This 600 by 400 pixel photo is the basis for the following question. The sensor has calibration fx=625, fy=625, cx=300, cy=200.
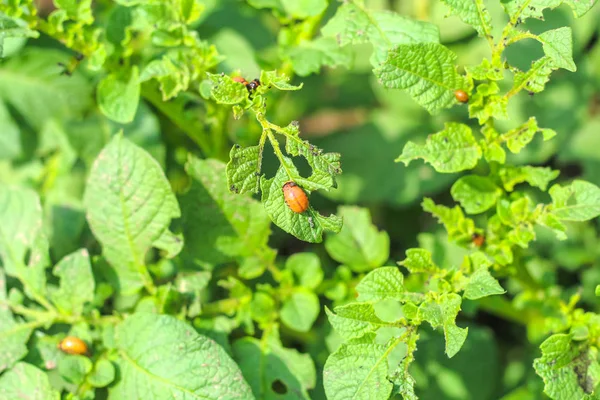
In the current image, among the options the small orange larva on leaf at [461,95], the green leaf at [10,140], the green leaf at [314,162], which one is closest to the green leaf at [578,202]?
the small orange larva on leaf at [461,95]

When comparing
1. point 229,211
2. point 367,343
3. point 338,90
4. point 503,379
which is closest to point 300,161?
point 229,211

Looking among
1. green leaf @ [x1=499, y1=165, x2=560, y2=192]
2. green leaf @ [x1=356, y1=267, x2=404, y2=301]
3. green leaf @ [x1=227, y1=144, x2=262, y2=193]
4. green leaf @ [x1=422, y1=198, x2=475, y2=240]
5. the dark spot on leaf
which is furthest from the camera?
the dark spot on leaf

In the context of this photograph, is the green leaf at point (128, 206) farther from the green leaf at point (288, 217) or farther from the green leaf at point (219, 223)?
the green leaf at point (288, 217)

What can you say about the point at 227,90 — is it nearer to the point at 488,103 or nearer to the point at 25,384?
the point at 488,103

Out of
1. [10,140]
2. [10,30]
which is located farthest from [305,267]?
[10,140]

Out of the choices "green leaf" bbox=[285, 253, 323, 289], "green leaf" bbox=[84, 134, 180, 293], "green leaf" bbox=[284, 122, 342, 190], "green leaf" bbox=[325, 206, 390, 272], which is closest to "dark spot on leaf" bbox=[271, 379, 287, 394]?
"green leaf" bbox=[285, 253, 323, 289]

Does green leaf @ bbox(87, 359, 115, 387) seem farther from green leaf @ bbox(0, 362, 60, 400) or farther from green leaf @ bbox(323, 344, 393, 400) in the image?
green leaf @ bbox(323, 344, 393, 400)

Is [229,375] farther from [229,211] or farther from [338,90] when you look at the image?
[338,90]

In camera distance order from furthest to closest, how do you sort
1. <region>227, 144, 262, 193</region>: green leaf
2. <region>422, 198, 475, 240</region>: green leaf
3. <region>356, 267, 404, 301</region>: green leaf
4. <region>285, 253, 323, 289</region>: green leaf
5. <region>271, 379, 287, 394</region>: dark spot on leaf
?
<region>271, 379, 287, 394</region>: dark spot on leaf < <region>285, 253, 323, 289</region>: green leaf < <region>422, 198, 475, 240</region>: green leaf < <region>356, 267, 404, 301</region>: green leaf < <region>227, 144, 262, 193</region>: green leaf
